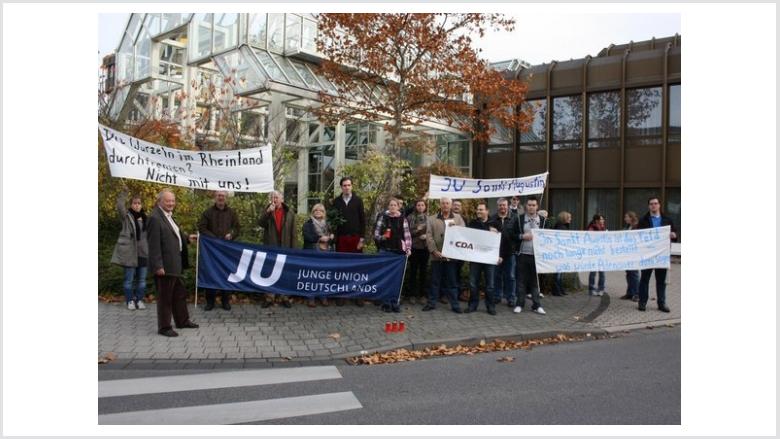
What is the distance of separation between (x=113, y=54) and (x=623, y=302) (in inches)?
741

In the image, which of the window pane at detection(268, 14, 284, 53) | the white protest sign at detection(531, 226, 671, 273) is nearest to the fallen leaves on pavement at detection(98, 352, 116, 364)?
the white protest sign at detection(531, 226, 671, 273)

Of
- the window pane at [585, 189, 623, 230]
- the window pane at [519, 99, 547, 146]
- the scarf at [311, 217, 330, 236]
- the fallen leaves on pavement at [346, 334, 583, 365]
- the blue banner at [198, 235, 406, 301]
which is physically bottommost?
the fallen leaves on pavement at [346, 334, 583, 365]

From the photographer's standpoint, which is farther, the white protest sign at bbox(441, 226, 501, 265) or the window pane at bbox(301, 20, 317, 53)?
the window pane at bbox(301, 20, 317, 53)

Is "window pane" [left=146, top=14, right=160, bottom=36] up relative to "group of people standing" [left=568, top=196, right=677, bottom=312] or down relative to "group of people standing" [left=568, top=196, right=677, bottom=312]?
up

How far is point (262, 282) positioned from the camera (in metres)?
8.38

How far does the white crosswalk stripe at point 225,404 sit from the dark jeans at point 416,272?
3590 mm

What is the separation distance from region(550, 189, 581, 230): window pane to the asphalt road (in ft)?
56.0

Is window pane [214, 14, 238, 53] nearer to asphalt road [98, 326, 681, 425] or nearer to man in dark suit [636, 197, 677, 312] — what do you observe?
man in dark suit [636, 197, 677, 312]

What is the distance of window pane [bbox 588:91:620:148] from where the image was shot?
2203cm

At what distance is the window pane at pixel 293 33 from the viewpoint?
19.7 metres

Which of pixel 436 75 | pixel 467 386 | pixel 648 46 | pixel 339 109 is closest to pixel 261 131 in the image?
pixel 339 109

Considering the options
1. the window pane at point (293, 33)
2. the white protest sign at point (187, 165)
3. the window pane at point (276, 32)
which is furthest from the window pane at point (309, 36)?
the white protest sign at point (187, 165)

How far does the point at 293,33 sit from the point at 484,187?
12675mm

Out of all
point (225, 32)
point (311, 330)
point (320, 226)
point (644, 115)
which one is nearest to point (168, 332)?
point (311, 330)
